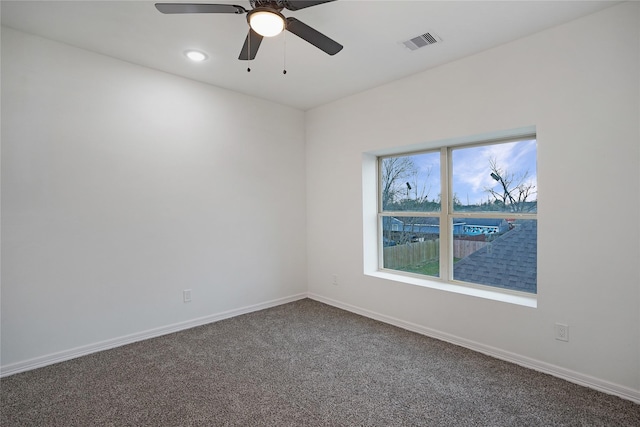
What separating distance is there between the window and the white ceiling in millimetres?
937

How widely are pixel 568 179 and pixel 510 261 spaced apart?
2.88 ft

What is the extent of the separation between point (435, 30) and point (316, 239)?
2.78 meters

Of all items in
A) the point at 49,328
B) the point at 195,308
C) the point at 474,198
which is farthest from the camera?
the point at 195,308

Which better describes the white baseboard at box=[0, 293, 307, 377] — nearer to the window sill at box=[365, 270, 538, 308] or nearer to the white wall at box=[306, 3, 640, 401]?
the window sill at box=[365, 270, 538, 308]

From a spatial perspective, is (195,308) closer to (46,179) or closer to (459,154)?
(46,179)

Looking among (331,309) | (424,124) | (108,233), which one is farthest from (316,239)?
(108,233)

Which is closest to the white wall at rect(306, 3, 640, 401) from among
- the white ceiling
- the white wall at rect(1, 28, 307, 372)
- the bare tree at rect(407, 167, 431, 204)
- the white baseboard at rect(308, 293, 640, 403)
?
the white baseboard at rect(308, 293, 640, 403)

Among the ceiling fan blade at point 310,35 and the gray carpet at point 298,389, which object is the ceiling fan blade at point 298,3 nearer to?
the ceiling fan blade at point 310,35

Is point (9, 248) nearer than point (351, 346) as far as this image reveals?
Yes

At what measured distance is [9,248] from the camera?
2438 mm

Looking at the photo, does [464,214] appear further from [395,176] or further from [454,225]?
[395,176]

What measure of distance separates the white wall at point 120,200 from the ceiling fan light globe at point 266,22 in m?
1.81

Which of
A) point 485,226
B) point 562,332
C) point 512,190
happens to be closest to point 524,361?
point 562,332

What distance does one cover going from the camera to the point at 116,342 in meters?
2.92
